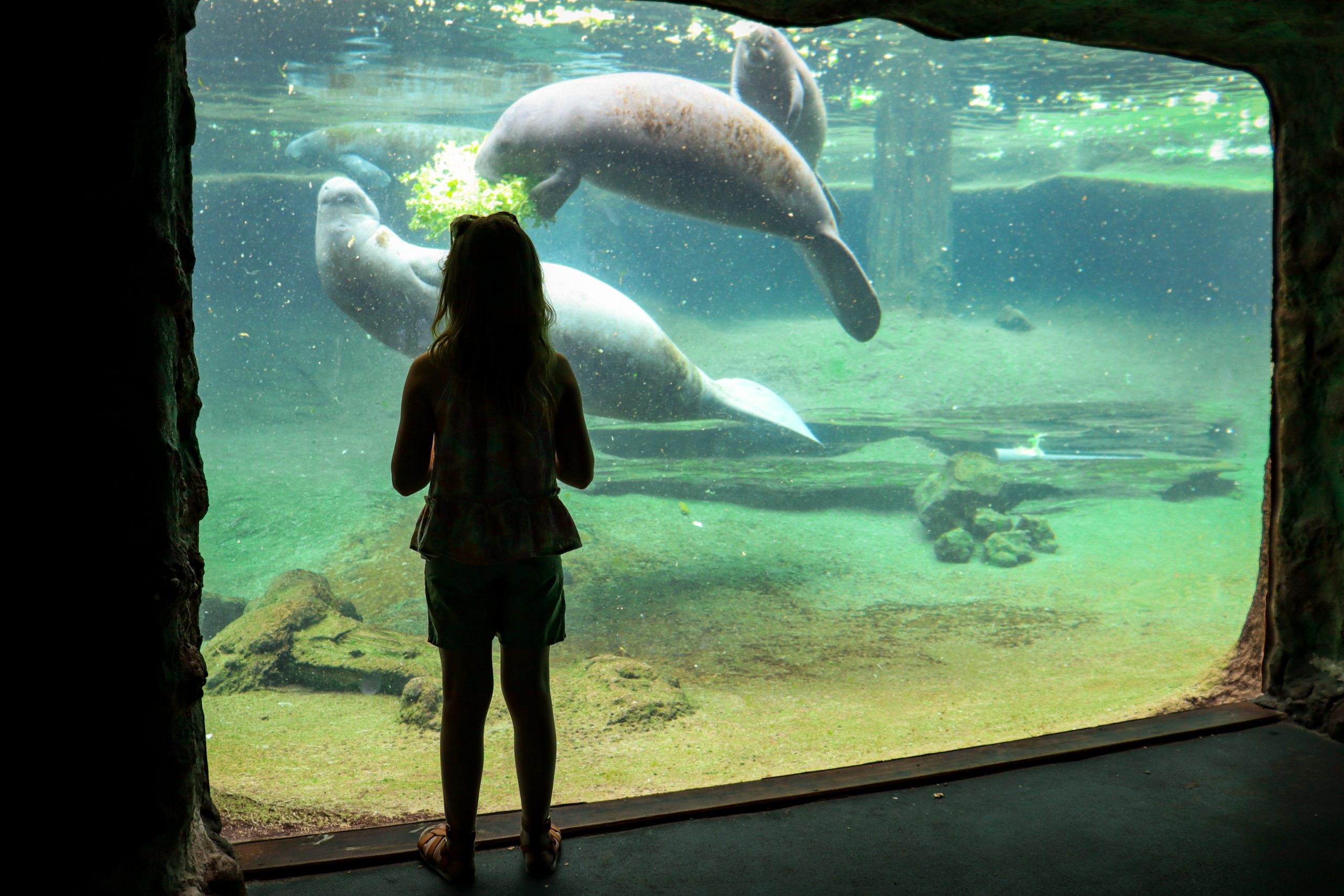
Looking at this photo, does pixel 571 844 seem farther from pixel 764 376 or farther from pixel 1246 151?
pixel 1246 151

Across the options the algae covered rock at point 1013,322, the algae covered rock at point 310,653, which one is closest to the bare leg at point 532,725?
the algae covered rock at point 310,653

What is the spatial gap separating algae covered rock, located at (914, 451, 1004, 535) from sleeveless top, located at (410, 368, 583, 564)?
27.8ft

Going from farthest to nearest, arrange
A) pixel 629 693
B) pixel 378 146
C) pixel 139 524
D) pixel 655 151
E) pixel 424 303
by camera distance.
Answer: pixel 378 146, pixel 424 303, pixel 655 151, pixel 629 693, pixel 139 524

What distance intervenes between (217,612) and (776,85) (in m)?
6.30

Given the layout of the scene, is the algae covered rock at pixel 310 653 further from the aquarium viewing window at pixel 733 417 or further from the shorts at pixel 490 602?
the shorts at pixel 490 602

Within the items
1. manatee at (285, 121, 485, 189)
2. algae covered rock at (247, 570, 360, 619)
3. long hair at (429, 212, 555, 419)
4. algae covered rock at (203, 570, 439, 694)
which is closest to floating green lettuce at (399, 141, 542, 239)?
algae covered rock at (247, 570, 360, 619)

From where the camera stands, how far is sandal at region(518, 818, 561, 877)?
180 centimetres

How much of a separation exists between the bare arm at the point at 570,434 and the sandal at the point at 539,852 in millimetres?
790

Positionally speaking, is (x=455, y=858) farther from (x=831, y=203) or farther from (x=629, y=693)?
(x=831, y=203)

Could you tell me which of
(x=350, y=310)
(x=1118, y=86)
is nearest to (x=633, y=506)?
(x=350, y=310)

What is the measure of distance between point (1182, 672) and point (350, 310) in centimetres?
608

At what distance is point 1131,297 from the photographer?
1516 inches

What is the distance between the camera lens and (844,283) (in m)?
6.59

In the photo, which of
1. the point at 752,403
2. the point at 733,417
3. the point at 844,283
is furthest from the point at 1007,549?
the point at 844,283
